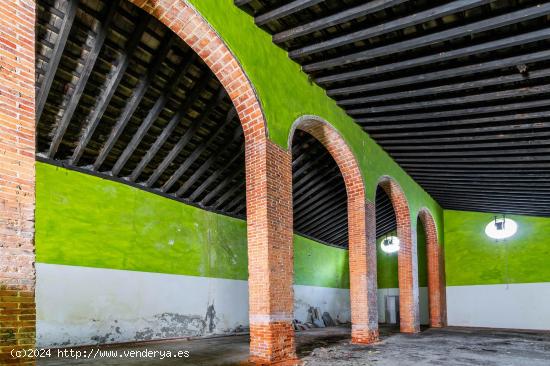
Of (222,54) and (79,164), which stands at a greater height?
(222,54)

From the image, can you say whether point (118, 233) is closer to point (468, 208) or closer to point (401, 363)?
point (401, 363)

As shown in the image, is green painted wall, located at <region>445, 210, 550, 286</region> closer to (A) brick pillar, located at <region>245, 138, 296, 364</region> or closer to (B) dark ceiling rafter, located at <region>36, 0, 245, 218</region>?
Answer: (B) dark ceiling rafter, located at <region>36, 0, 245, 218</region>

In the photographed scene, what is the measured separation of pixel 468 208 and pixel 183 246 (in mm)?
10874

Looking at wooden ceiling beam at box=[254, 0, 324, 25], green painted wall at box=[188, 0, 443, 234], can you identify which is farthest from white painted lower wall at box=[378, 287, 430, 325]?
wooden ceiling beam at box=[254, 0, 324, 25]

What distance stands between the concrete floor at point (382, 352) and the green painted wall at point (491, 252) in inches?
181

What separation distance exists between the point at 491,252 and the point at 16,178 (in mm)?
16496

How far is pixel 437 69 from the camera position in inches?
293

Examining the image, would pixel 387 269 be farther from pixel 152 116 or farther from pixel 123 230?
pixel 152 116

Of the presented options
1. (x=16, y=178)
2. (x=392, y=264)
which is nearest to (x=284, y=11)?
(x=16, y=178)

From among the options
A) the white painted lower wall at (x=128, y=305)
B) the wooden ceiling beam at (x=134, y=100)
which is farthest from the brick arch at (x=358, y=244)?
the white painted lower wall at (x=128, y=305)

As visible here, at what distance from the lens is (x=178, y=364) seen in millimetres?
6809

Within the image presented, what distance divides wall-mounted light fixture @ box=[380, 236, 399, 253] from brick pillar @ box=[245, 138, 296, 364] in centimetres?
1344

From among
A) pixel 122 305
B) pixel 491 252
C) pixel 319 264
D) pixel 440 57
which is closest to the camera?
pixel 440 57

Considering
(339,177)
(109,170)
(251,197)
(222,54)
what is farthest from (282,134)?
(339,177)
